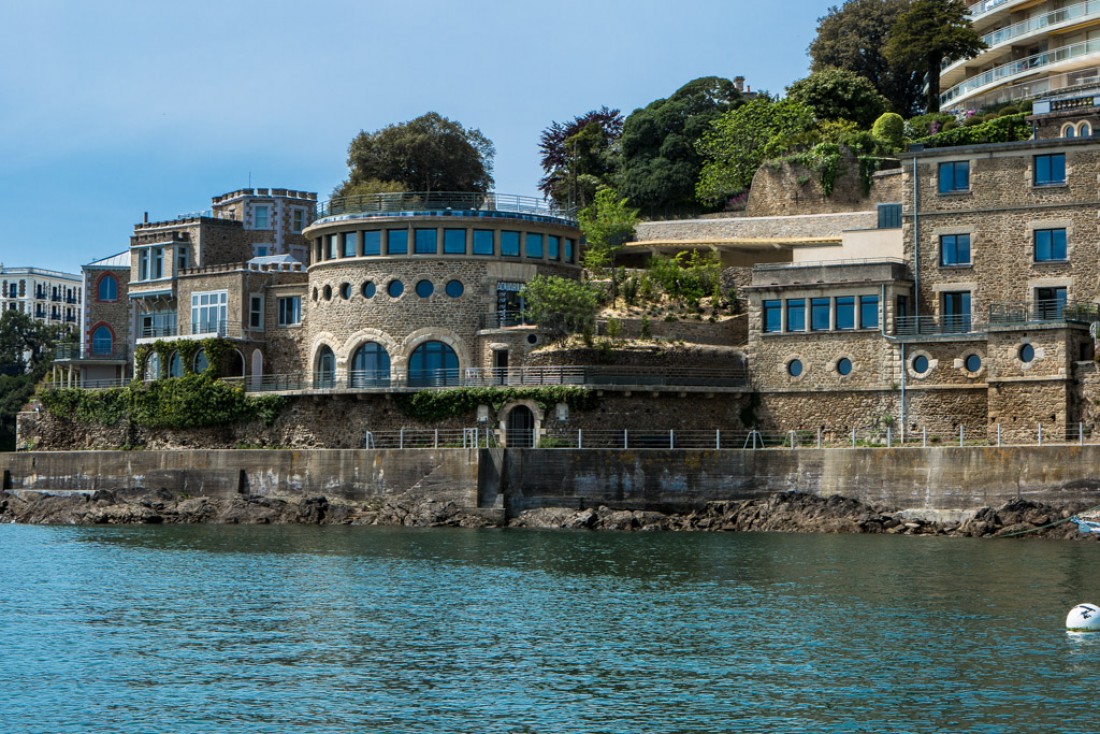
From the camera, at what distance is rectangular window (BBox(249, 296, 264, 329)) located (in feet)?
221

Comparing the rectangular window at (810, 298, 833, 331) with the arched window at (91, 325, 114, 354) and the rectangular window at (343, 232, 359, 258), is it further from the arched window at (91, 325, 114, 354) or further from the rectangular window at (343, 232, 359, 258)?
the arched window at (91, 325, 114, 354)

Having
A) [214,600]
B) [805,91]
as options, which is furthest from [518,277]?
[214,600]

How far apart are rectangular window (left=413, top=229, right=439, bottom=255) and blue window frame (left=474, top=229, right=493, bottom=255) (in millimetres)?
1637

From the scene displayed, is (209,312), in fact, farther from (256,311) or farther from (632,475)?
(632,475)

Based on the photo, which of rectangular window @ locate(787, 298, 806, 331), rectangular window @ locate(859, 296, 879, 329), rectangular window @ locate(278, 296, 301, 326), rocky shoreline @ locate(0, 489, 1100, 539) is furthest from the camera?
rectangular window @ locate(278, 296, 301, 326)

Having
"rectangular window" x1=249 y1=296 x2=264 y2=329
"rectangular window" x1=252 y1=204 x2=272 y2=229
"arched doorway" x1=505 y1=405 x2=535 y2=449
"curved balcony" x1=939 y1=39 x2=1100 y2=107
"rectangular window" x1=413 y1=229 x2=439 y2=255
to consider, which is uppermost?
"curved balcony" x1=939 y1=39 x2=1100 y2=107

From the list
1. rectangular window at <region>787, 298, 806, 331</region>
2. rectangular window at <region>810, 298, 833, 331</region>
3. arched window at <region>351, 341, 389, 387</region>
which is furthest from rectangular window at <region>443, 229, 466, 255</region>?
rectangular window at <region>810, 298, 833, 331</region>

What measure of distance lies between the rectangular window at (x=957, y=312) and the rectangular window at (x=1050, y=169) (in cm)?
475

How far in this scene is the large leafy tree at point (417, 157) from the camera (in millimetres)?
82438

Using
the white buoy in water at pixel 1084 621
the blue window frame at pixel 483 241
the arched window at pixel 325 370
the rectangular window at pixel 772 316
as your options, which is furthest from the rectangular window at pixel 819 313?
the white buoy in water at pixel 1084 621

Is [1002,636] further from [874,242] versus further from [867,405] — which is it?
[874,242]

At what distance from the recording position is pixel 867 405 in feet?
182

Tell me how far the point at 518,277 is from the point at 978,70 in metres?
35.5

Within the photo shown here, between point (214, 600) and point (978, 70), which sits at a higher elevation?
point (978, 70)
